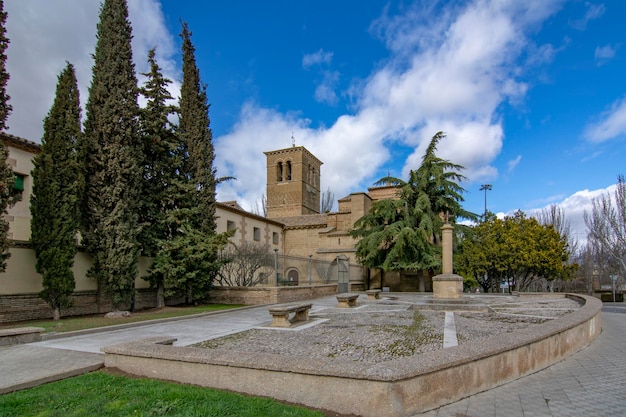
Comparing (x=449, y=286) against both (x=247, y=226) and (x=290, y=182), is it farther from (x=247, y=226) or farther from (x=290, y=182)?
(x=290, y=182)

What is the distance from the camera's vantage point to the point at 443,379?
4262 mm

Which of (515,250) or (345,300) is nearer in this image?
(345,300)

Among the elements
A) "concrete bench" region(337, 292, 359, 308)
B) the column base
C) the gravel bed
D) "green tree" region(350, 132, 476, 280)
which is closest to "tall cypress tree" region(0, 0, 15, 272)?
the gravel bed

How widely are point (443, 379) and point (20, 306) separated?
11676 mm

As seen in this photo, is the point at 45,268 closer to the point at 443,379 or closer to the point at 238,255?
the point at 238,255

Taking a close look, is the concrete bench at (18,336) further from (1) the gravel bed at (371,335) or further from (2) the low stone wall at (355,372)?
(1) the gravel bed at (371,335)

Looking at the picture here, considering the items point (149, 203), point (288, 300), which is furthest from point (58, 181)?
point (288, 300)

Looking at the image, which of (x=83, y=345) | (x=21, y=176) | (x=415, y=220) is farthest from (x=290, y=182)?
(x=83, y=345)

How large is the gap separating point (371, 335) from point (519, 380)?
11.3 ft

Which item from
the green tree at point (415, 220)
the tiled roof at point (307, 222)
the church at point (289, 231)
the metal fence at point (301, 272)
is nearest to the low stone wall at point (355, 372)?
the church at point (289, 231)

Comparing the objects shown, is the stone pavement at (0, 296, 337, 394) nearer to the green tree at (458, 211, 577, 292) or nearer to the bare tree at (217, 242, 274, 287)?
the bare tree at (217, 242, 274, 287)

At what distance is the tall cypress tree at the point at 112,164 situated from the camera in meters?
12.4

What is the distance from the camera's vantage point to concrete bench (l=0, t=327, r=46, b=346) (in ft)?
23.7

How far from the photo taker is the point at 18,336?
748 centimetres
